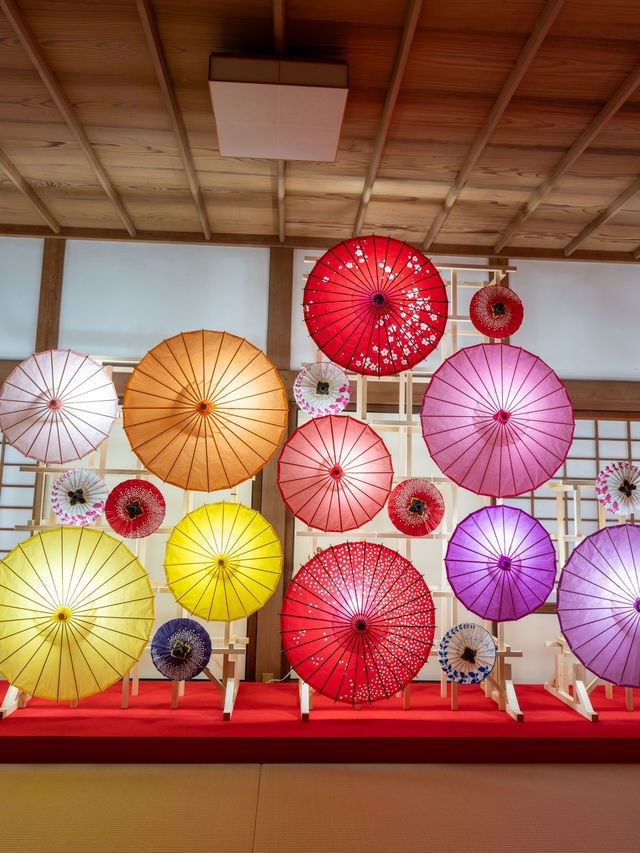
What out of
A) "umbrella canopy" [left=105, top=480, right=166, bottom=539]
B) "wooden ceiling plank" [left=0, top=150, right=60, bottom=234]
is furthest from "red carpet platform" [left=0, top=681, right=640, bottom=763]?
"wooden ceiling plank" [left=0, top=150, right=60, bottom=234]

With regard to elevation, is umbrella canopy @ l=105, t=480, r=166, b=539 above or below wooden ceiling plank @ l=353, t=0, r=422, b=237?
below

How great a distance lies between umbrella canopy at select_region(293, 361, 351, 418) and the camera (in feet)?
13.4

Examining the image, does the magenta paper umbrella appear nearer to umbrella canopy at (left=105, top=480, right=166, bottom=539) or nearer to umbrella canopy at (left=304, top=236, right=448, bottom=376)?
umbrella canopy at (left=304, top=236, right=448, bottom=376)

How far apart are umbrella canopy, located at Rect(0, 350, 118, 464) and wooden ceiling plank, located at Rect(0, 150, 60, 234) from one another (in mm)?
1263

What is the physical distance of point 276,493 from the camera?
4.95 m

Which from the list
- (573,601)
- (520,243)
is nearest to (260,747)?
(573,601)

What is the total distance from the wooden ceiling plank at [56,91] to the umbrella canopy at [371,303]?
1639 millimetres

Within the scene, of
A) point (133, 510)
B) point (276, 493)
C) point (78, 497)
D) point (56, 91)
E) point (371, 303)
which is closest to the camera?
point (56, 91)

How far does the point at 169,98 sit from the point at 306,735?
3.52 meters

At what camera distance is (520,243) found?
5270mm

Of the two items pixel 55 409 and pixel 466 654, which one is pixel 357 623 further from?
pixel 55 409

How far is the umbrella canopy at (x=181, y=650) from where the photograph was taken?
12.5ft

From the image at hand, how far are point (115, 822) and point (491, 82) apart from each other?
13.1ft

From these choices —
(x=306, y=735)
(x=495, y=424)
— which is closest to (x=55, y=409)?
(x=306, y=735)
